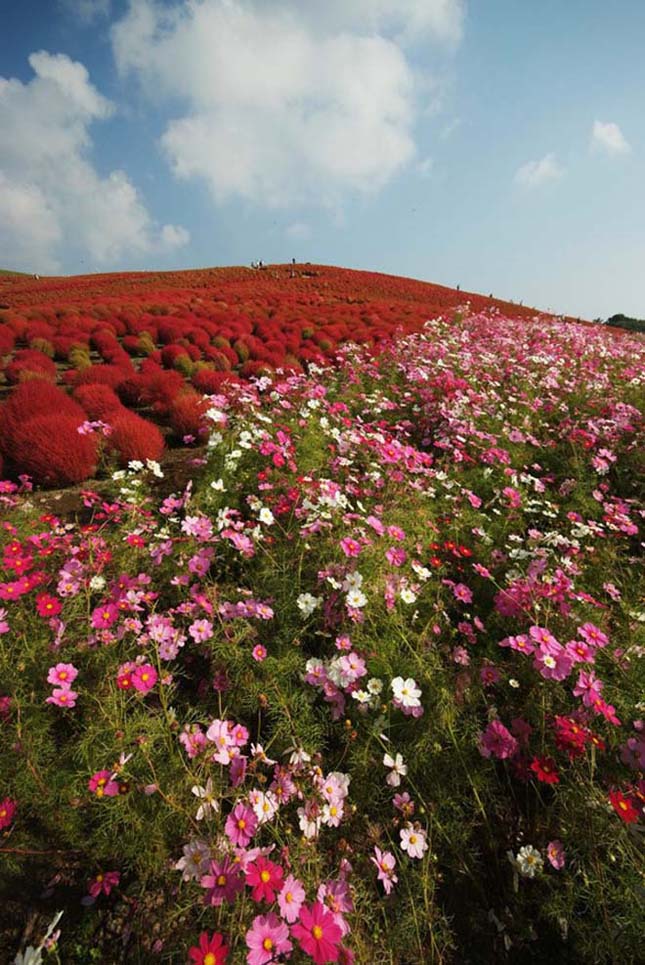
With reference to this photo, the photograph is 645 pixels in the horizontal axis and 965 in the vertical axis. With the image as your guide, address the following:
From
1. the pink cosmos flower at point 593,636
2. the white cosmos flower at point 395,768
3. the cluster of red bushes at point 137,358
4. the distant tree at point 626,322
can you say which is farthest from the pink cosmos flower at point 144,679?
the distant tree at point 626,322

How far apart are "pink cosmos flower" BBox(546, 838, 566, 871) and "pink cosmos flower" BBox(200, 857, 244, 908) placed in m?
1.05

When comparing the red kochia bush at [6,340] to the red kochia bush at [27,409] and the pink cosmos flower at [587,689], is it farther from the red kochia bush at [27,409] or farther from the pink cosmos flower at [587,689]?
the pink cosmos flower at [587,689]

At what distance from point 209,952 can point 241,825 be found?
270mm

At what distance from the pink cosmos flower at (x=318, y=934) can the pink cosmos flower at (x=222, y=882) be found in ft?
0.61

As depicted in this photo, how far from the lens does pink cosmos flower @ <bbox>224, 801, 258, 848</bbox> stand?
122cm

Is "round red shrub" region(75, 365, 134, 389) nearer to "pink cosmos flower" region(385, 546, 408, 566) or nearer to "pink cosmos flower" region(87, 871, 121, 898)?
"pink cosmos flower" region(385, 546, 408, 566)

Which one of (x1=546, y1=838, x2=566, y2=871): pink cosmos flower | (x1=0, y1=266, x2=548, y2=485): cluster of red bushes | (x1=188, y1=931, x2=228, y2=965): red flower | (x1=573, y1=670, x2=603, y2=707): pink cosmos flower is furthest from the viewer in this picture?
(x1=0, y1=266, x2=548, y2=485): cluster of red bushes

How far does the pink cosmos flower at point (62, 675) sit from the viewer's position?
158 cm

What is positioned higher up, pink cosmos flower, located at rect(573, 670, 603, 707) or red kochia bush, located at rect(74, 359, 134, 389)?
red kochia bush, located at rect(74, 359, 134, 389)

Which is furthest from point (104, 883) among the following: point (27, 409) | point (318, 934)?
point (27, 409)

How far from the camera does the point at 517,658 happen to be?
2133mm

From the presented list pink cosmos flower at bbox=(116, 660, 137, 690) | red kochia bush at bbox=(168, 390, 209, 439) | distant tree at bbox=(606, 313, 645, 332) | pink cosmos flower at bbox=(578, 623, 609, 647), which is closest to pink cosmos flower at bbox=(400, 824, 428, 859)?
pink cosmos flower at bbox=(578, 623, 609, 647)

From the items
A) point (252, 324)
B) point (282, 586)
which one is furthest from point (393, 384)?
point (252, 324)

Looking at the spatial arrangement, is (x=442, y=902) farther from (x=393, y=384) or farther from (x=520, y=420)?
(x=393, y=384)
